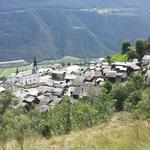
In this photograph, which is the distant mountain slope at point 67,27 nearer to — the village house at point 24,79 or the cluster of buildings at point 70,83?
the village house at point 24,79

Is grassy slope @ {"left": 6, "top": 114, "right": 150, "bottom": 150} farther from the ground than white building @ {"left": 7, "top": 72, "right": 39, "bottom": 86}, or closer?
farther from the ground

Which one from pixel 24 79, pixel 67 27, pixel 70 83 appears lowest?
pixel 24 79

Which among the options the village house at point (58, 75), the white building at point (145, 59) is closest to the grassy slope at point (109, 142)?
the white building at point (145, 59)

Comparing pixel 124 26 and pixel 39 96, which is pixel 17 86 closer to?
pixel 39 96

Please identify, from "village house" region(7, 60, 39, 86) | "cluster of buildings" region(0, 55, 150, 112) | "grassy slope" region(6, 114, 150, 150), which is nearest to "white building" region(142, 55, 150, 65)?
"cluster of buildings" region(0, 55, 150, 112)

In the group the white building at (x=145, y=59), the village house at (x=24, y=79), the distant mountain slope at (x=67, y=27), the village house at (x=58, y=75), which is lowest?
the village house at (x=24, y=79)

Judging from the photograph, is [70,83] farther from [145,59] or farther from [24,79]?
[24,79]

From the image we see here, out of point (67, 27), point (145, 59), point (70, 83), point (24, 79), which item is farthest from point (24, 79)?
point (67, 27)

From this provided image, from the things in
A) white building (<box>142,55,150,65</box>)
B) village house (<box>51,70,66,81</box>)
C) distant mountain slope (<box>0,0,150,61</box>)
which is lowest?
village house (<box>51,70,66,81</box>)

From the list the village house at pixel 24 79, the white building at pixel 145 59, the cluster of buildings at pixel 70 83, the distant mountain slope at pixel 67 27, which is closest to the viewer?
the cluster of buildings at pixel 70 83

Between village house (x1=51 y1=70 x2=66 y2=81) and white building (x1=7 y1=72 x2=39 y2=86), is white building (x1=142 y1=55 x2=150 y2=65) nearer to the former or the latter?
village house (x1=51 y1=70 x2=66 y2=81)
